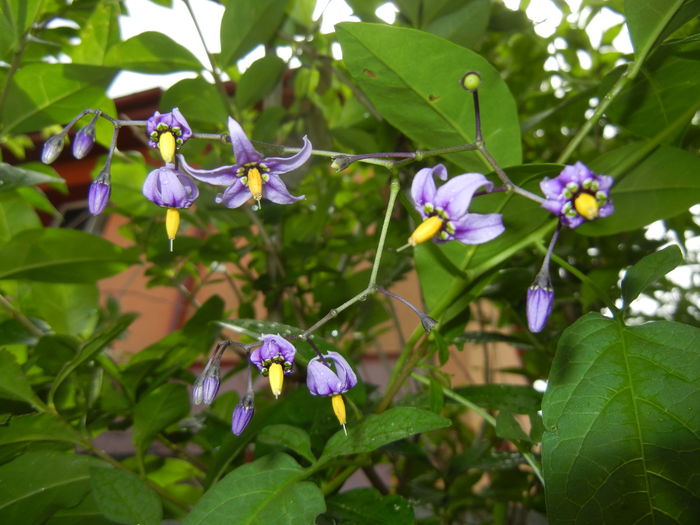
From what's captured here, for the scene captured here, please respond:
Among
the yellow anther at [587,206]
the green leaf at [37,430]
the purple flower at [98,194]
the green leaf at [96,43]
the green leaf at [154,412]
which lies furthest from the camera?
the green leaf at [96,43]

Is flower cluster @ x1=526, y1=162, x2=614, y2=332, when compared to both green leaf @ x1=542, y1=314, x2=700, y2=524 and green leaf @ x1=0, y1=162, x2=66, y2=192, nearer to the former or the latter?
green leaf @ x1=542, y1=314, x2=700, y2=524

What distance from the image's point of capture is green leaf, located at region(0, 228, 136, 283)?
0.80 meters

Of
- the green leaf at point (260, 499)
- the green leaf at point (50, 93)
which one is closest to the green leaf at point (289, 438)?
the green leaf at point (260, 499)

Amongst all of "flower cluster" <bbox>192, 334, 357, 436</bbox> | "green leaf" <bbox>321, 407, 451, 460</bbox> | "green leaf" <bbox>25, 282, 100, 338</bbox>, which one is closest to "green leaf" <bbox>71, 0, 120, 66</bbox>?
"green leaf" <bbox>25, 282, 100, 338</bbox>

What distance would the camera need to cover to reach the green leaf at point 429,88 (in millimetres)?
575

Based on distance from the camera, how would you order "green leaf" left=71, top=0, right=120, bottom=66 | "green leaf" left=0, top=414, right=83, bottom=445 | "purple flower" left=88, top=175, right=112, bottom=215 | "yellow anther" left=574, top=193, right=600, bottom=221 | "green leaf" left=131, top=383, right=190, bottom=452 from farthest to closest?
"green leaf" left=71, top=0, right=120, bottom=66 < "green leaf" left=131, top=383, right=190, bottom=452 < "green leaf" left=0, top=414, right=83, bottom=445 < "purple flower" left=88, top=175, right=112, bottom=215 < "yellow anther" left=574, top=193, right=600, bottom=221

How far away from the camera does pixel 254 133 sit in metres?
0.96

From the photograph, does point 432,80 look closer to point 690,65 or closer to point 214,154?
point 690,65

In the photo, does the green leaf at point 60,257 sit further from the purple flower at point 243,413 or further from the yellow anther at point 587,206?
the yellow anther at point 587,206

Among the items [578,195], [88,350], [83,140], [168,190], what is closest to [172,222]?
[168,190]

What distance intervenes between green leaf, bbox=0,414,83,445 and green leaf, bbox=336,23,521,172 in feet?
1.74

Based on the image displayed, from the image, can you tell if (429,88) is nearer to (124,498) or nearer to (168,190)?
(168,190)

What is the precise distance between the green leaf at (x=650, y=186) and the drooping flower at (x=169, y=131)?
46 centimetres

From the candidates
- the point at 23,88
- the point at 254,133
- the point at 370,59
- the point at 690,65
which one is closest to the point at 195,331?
the point at 254,133
